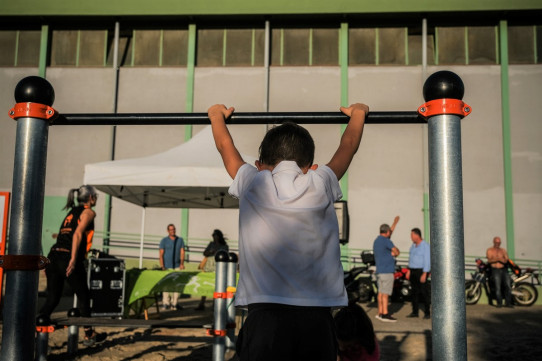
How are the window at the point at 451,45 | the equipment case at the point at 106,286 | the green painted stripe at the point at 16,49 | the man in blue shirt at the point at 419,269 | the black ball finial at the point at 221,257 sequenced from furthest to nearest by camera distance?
the green painted stripe at the point at 16,49 → the window at the point at 451,45 → the man in blue shirt at the point at 419,269 → the equipment case at the point at 106,286 → the black ball finial at the point at 221,257

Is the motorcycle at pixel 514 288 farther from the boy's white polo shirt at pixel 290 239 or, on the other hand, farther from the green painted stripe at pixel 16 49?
the green painted stripe at pixel 16 49

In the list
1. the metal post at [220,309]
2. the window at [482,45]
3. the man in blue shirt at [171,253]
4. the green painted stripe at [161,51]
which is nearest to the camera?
the metal post at [220,309]

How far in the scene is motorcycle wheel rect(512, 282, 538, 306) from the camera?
15.0 metres

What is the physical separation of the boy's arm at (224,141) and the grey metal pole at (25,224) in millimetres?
786

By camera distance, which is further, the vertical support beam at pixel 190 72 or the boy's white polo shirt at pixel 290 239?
the vertical support beam at pixel 190 72

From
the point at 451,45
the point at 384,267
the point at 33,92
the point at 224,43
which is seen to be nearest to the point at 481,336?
the point at 384,267

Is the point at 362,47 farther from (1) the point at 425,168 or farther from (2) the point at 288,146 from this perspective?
(2) the point at 288,146

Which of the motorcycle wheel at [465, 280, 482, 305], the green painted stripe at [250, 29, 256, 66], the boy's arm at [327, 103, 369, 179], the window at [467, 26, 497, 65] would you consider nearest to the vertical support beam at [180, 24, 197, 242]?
the green painted stripe at [250, 29, 256, 66]

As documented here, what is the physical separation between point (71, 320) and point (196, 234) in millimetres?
13308

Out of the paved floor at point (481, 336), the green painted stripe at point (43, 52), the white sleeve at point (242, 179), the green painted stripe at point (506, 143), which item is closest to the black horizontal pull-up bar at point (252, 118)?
the white sleeve at point (242, 179)

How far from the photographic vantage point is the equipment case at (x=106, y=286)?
8.21 meters

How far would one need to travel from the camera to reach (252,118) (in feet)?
8.13

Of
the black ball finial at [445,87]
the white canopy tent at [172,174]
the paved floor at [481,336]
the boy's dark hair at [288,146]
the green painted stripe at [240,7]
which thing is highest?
the green painted stripe at [240,7]

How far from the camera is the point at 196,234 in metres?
18.5
